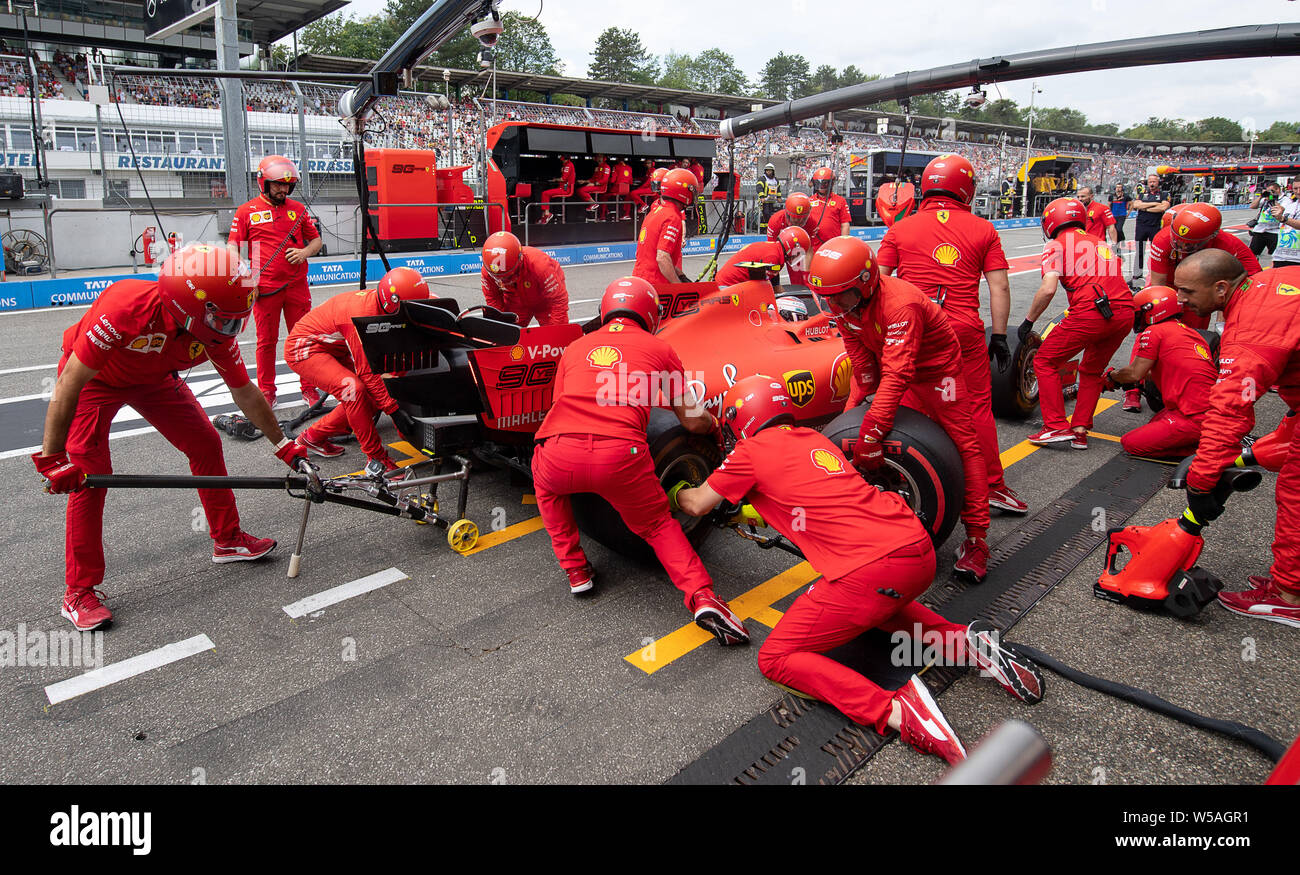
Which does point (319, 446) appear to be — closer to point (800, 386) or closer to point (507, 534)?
point (507, 534)

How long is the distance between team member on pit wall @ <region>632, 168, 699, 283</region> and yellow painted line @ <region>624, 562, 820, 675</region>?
3044 mm

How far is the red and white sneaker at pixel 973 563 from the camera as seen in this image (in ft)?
12.3

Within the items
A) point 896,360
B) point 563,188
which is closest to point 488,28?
point 896,360

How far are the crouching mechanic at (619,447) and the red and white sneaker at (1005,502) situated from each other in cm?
222

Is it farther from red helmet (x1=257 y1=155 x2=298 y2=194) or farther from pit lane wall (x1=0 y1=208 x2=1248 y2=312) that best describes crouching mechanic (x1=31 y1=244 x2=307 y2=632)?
pit lane wall (x1=0 y1=208 x2=1248 y2=312)

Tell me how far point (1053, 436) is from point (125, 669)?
6009 millimetres

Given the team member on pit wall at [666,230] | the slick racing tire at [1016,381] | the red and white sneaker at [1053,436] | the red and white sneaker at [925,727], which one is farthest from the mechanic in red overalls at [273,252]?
the red and white sneaker at [1053,436]

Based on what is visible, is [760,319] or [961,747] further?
[760,319]

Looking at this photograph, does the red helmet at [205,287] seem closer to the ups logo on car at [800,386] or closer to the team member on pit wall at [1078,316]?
the ups logo on car at [800,386]

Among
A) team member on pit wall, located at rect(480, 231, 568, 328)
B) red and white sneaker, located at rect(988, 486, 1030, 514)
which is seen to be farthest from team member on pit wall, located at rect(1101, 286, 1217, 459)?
team member on pit wall, located at rect(480, 231, 568, 328)
